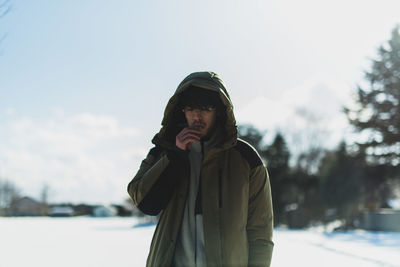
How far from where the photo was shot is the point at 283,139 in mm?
42875

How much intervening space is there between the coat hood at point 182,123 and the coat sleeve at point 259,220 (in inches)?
8.1

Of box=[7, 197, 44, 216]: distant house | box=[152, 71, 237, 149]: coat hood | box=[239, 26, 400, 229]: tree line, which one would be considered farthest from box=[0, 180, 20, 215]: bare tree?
box=[152, 71, 237, 149]: coat hood

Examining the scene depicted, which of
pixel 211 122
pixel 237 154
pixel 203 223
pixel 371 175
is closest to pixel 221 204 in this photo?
pixel 203 223

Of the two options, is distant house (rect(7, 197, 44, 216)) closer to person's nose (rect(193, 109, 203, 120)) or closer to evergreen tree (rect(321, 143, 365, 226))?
evergreen tree (rect(321, 143, 365, 226))

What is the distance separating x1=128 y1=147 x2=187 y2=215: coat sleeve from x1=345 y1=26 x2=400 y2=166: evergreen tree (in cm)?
2604

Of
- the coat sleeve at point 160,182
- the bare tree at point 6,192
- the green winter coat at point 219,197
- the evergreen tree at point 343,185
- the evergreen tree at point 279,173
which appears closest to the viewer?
the green winter coat at point 219,197

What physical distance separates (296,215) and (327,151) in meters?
9.43

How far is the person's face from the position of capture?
6.86ft

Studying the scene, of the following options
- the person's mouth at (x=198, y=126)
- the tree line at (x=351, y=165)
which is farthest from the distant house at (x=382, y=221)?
the person's mouth at (x=198, y=126)

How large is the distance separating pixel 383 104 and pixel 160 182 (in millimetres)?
26545

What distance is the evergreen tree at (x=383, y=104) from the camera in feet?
85.0

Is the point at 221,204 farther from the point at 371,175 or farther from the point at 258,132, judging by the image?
the point at 258,132

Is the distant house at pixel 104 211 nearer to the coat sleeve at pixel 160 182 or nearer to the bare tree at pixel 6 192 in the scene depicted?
the bare tree at pixel 6 192

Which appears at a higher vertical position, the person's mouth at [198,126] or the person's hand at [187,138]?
the person's mouth at [198,126]
